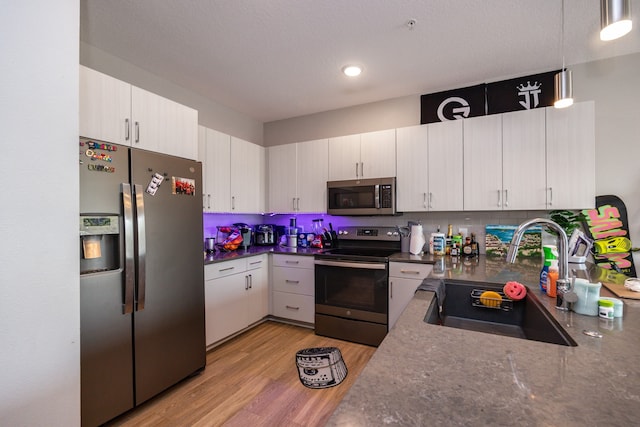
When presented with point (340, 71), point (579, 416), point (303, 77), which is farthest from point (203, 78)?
point (579, 416)

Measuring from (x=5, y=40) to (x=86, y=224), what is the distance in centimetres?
86

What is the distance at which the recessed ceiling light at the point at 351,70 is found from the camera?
8.32 feet

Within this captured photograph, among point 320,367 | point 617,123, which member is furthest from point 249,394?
point 617,123

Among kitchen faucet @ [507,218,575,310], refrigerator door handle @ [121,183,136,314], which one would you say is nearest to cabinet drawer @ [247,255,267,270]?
refrigerator door handle @ [121,183,136,314]

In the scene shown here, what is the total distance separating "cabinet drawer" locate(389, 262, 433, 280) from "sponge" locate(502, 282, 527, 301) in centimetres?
108

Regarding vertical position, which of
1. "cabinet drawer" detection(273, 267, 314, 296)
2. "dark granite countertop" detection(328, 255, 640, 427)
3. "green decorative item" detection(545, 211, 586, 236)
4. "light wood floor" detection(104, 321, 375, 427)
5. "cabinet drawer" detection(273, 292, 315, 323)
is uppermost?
"green decorative item" detection(545, 211, 586, 236)

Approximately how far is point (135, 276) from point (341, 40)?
2.16 m

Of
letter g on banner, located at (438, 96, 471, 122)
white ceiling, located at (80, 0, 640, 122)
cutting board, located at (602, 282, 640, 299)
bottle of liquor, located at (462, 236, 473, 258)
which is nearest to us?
cutting board, located at (602, 282, 640, 299)

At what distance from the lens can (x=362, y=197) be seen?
3031 mm

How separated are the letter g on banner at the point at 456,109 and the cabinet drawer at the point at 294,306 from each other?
236 cm

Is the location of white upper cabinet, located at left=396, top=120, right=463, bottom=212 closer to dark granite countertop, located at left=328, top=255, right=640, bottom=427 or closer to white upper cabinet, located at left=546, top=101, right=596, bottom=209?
white upper cabinet, located at left=546, top=101, right=596, bottom=209

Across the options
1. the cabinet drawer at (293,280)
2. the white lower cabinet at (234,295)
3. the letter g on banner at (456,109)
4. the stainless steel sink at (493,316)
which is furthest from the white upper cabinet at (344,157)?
the stainless steel sink at (493,316)

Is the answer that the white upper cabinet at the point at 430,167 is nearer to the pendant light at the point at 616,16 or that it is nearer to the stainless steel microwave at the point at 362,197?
the stainless steel microwave at the point at 362,197

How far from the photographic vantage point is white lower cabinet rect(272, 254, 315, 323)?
305 cm
